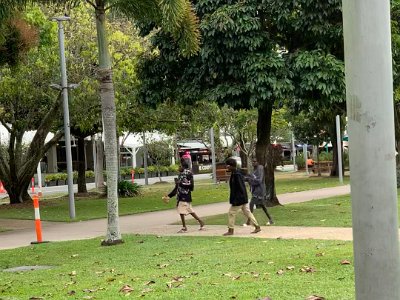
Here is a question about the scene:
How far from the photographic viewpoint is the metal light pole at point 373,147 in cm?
304

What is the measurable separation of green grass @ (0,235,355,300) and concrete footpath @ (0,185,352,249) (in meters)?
1.10

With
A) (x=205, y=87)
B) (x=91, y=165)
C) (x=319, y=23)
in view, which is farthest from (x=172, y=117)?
(x=91, y=165)

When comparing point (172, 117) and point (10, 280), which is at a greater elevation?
point (172, 117)

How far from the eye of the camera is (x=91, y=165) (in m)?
57.2

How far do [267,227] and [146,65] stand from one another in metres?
6.42

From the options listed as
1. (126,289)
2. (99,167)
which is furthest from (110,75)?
(99,167)

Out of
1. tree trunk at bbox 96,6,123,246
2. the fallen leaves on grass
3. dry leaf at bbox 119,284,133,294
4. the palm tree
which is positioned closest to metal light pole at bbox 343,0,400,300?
dry leaf at bbox 119,284,133,294

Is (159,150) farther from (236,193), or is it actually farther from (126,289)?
(126,289)

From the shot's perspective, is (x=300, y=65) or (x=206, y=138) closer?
(x=300, y=65)

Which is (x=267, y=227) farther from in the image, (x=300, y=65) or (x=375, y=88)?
(x=375, y=88)

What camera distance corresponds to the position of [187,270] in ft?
28.5

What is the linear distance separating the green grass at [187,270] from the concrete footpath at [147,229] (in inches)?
43.2

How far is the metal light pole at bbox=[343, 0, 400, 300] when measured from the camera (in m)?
3.04

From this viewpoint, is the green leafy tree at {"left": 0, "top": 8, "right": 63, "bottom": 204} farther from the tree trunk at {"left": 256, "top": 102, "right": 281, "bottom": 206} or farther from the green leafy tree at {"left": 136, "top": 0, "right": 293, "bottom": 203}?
the tree trunk at {"left": 256, "top": 102, "right": 281, "bottom": 206}
